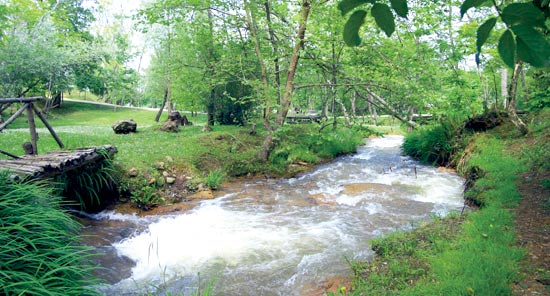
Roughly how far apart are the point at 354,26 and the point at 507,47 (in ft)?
1.72

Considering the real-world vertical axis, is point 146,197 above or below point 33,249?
below

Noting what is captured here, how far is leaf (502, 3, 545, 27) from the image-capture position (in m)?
1.09

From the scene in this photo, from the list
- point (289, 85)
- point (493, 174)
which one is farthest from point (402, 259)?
point (289, 85)

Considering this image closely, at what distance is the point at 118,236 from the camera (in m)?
5.89

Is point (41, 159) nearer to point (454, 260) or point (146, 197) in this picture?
point (146, 197)

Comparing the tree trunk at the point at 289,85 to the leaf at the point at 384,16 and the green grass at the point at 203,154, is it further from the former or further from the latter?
the leaf at the point at 384,16

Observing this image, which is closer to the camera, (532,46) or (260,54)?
(532,46)

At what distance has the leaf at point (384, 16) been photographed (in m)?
1.32

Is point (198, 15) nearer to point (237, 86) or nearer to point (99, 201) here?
point (237, 86)

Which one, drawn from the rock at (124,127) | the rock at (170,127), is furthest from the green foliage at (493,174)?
the rock at (124,127)

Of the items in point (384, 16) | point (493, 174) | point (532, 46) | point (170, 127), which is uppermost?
point (384, 16)

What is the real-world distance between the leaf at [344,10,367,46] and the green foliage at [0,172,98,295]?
2.81 meters

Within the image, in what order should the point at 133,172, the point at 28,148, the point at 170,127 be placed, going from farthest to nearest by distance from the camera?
the point at 170,127 < the point at 133,172 < the point at 28,148

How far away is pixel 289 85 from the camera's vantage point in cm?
1073
